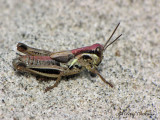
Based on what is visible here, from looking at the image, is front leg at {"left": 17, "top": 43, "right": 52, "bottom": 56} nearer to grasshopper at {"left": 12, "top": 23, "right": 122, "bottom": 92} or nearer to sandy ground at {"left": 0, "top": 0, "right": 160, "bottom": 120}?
grasshopper at {"left": 12, "top": 23, "right": 122, "bottom": 92}

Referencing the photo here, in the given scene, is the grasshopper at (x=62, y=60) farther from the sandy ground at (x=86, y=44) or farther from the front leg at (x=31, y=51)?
the sandy ground at (x=86, y=44)

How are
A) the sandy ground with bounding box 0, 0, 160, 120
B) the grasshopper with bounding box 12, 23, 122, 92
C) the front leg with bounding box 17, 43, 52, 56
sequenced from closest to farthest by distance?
the sandy ground with bounding box 0, 0, 160, 120
the grasshopper with bounding box 12, 23, 122, 92
the front leg with bounding box 17, 43, 52, 56

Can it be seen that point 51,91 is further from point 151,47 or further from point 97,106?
point 151,47

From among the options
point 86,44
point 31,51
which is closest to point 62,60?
point 31,51

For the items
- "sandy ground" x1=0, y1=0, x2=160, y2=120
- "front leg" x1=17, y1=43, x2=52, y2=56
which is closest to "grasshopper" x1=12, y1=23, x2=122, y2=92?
"front leg" x1=17, y1=43, x2=52, y2=56

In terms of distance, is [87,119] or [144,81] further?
[144,81]

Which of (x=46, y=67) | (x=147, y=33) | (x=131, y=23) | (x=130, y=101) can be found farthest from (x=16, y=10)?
(x=130, y=101)

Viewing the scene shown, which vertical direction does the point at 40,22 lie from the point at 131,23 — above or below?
above

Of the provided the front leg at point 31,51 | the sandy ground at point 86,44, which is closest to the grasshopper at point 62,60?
the front leg at point 31,51
